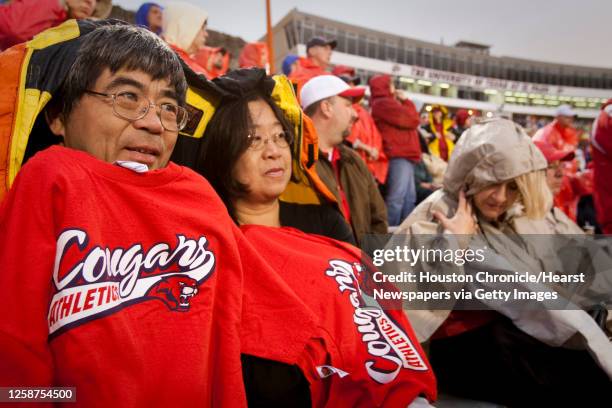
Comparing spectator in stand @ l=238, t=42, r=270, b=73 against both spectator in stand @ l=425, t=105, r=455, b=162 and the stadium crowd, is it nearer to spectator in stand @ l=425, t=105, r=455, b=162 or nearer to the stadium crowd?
spectator in stand @ l=425, t=105, r=455, b=162

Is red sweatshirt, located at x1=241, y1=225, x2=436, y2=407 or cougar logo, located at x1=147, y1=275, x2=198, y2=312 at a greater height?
cougar logo, located at x1=147, y1=275, x2=198, y2=312

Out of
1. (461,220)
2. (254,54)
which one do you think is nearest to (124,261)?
(461,220)

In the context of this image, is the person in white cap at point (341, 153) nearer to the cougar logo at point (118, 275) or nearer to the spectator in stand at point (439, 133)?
the cougar logo at point (118, 275)

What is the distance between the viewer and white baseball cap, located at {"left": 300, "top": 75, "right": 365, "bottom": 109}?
2.97m

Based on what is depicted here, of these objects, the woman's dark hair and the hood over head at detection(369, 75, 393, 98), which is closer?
the woman's dark hair

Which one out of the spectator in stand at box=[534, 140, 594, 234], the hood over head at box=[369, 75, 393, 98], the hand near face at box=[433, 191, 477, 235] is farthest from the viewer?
the hood over head at box=[369, 75, 393, 98]

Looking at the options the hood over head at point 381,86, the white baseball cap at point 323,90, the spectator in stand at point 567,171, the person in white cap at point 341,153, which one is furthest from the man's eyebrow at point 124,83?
the spectator in stand at point 567,171

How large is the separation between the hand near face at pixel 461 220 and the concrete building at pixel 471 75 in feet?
100

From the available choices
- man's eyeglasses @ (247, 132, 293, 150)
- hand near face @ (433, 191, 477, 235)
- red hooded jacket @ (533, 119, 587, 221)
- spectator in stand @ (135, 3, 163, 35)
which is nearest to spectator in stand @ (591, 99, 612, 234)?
hand near face @ (433, 191, 477, 235)

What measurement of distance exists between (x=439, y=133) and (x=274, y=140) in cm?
611

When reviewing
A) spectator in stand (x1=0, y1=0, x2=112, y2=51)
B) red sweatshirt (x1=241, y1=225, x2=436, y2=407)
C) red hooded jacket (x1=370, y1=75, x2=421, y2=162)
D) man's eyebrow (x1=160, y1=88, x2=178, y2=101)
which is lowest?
red sweatshirt (x1=241, y1=225, x2=436, y2=407)

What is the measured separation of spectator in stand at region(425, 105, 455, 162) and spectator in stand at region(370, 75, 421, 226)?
6.98 ft

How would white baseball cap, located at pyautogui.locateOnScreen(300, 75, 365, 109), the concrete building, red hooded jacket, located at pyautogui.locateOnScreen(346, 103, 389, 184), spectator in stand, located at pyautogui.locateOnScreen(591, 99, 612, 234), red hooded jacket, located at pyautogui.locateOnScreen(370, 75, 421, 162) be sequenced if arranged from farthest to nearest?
the concrete building, red hooded jacket, located at pyautogui.locateOnScreen(370, 75, 421, 162), red hooded jacket, located at pyautogui.locateOnScreen(346, 103, 389, 184), spectator in stand, located at pyautogui.locateOnScreen(591, 99, 612, 234), white baseball cap, located at pyautogui.locateOnScreen(300, 75, 365, 109)

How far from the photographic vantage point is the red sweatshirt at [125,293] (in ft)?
2.38
